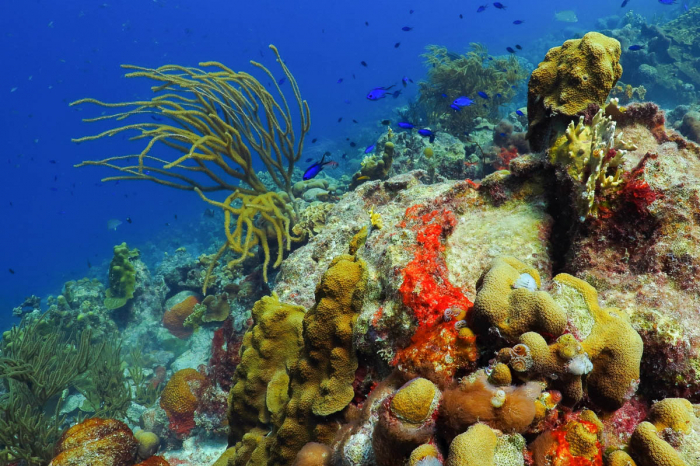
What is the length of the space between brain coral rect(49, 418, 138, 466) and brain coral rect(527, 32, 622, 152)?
568 centimetres

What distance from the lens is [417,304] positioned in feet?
6.78

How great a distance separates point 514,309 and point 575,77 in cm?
211

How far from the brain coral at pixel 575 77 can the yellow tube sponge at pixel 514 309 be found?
5.47ft

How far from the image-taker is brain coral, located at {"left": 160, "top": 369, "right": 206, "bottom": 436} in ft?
17.8

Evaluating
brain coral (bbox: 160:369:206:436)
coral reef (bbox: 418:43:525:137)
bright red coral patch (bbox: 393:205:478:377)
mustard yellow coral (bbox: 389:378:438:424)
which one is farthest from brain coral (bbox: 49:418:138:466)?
coral reef (bbox: 418:43:525:137)

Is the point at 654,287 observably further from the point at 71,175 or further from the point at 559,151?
the point at 71,175

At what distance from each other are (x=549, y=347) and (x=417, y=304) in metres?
0.74

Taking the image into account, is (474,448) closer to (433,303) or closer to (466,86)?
(433,303)

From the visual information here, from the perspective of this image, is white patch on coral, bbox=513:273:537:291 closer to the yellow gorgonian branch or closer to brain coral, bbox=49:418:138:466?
the yellow gorgonian branch

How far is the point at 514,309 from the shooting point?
160 cm

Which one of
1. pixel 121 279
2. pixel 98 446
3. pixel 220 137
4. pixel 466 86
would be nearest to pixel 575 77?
pixel 220 137

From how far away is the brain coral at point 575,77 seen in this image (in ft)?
8.46

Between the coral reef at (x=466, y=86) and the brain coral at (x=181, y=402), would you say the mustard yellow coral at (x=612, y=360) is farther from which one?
the coral reef at (x=466, y=86)

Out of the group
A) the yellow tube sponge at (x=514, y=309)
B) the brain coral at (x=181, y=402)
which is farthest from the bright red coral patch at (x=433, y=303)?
the brain coral at (x=181, y=402)
